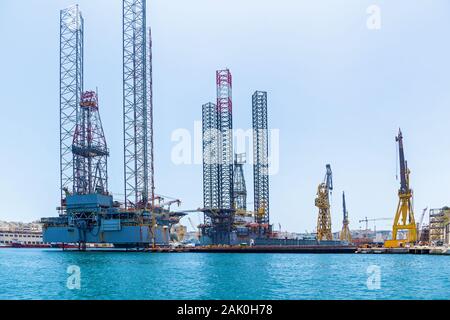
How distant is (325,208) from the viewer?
8481 centimetres

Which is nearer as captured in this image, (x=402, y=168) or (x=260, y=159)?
(x=402, y=168)

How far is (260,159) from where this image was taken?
8762 centimetres

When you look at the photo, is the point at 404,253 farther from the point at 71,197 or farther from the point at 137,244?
the point at 71,197

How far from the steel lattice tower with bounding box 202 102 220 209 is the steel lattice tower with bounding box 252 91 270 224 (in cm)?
715

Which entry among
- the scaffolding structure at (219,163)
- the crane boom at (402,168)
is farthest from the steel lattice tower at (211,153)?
the crane boom at (402,168)

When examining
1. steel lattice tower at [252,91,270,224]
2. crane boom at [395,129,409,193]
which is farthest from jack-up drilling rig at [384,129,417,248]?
steel lattice tower at [252,91,270,224]

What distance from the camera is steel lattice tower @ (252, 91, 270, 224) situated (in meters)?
82.8

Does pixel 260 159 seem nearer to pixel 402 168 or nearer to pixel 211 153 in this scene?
pixel 211 153

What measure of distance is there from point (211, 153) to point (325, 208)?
22.8 m

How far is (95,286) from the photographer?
24.4 metres

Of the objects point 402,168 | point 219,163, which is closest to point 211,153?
point 219,163

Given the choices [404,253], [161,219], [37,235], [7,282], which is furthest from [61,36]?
[37,235]

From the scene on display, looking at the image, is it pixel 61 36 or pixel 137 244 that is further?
pixel 137 244
